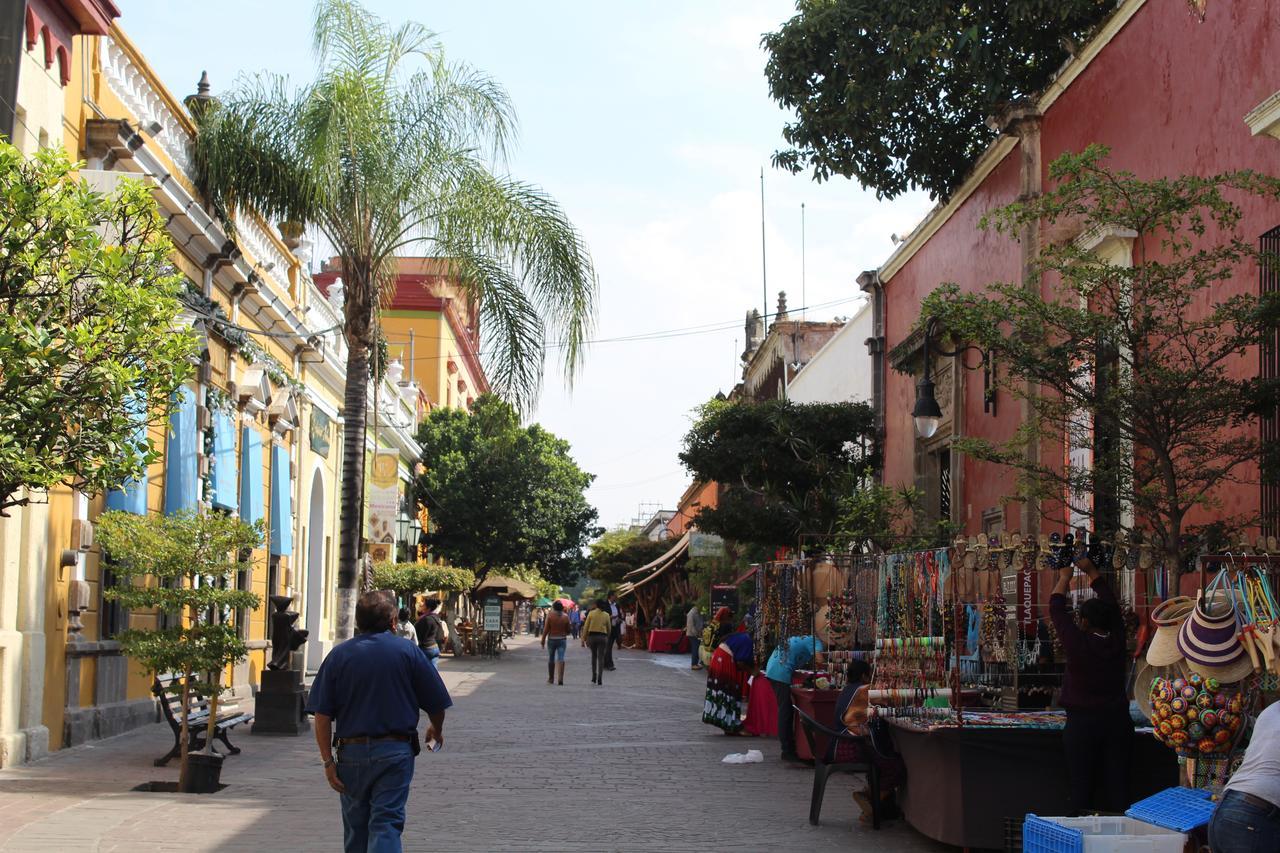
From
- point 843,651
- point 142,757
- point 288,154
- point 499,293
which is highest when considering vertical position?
point 288,154

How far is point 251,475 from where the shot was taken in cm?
2162

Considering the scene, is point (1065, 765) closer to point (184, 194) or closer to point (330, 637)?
point (184, 194)

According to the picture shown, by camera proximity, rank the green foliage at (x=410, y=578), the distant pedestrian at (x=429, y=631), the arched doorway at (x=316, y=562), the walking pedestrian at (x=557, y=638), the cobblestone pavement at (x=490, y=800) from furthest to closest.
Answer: the green foliage at (x=410, y=578) → the arched doorway at (x=316, y=562) → the walking pedestrian at (x=557, y=638) → the distant pedestrian at (x=429, y=631) → the cobblestone pavement at (x=490, y=800)

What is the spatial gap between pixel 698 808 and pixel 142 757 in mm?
5975

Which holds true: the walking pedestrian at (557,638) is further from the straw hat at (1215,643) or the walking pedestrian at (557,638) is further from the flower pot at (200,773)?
the straw hat at (1215,643)

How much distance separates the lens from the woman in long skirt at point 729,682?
673 inches

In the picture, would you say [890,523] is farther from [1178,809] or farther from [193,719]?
[1178,809]

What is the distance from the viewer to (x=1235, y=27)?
11.4m

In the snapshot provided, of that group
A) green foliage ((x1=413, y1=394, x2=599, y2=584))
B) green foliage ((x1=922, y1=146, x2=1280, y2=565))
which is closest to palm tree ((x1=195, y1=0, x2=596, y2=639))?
green foliage ((x1=922, y1=146, x2=1280, y2=565))

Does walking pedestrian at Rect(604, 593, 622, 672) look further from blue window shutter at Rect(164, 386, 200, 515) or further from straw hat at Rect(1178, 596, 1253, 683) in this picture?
straw hat at Rect(1178, 596, 1253, 683)

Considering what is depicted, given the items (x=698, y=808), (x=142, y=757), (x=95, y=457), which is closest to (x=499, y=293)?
(x=142, y=757)

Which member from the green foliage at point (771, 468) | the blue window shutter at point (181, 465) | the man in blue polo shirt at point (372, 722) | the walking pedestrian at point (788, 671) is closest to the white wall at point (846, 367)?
the green foliage at point (771, 468)

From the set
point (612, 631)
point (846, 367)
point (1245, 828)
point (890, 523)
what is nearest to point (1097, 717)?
point (1245, 828)

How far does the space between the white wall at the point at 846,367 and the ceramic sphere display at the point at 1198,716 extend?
1705cm
